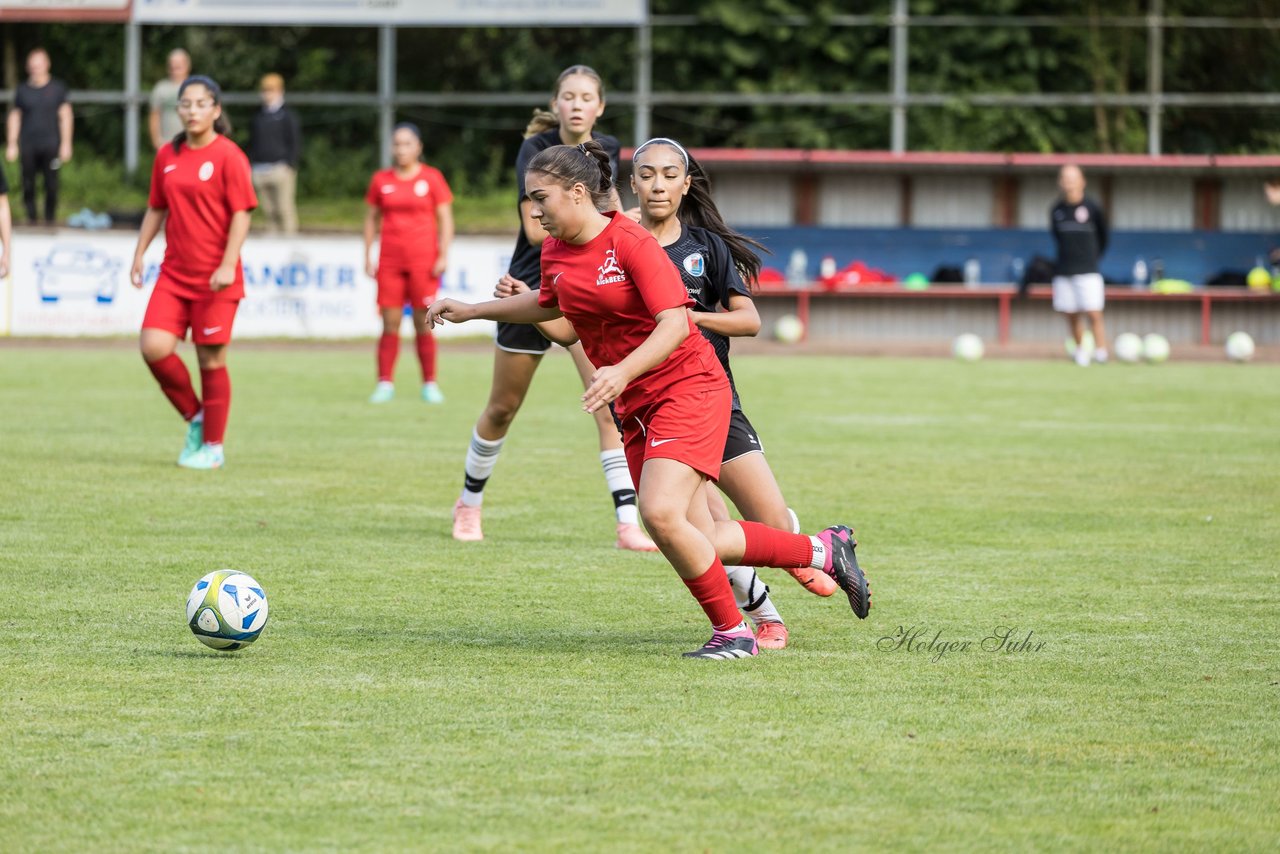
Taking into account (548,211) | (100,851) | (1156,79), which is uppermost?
(1156,79)

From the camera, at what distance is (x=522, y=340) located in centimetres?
808

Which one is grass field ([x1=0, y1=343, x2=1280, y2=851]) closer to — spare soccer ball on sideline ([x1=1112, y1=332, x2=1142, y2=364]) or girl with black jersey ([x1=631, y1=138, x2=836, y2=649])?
girl with black jersey ([x1=631, y1=138, x2=836, y2=649])

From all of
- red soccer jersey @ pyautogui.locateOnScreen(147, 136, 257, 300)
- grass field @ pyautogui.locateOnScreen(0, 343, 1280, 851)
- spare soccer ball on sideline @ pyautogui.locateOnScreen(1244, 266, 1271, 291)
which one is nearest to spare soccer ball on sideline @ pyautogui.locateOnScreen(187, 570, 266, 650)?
grass field @ pyautogui.locateOnScreen(0, 343, 1280, 851)

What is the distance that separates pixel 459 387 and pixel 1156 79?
15512 millimetres

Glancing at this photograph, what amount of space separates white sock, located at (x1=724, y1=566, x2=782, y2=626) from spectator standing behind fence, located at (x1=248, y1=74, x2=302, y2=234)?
1855 centimetres

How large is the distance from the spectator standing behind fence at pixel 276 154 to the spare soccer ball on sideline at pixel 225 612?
1851cm

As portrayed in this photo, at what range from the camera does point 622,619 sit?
6.38 metres

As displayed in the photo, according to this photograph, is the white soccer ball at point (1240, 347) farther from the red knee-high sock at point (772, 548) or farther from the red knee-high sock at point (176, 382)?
the red knee-high sock at point (772, 548)

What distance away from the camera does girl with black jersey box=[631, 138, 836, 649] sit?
20.0 ft

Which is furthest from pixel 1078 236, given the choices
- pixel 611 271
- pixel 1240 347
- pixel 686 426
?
pixel 611 271

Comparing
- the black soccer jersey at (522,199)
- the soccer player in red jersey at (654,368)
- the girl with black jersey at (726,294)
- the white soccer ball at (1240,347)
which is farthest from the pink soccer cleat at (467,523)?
the white soccer ball at (1240,347)

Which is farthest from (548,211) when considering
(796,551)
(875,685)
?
(875,685)

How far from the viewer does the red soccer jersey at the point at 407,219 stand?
15586mm

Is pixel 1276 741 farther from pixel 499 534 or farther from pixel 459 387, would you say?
pixel 459 387
